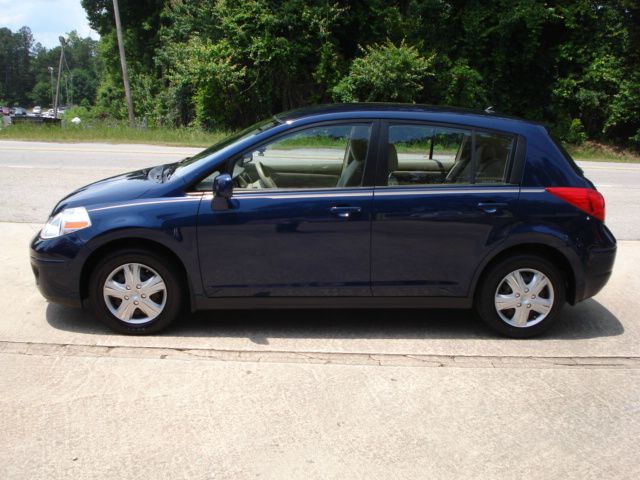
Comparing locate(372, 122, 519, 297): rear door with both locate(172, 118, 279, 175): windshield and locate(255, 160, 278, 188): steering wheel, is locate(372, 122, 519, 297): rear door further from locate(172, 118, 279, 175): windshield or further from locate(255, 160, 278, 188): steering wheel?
locate(172, 118, 279, 175): windshield

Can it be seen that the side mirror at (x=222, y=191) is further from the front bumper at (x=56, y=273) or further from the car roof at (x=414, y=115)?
the front bumper at (x=56, y=273)

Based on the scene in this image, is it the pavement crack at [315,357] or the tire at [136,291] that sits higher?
the tire at [136,291]

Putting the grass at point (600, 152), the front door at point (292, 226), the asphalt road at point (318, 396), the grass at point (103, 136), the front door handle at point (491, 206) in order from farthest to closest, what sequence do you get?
the grass at point (600, 152)
the grass at point (103, 136)
the front door handle at point (491, 206)
the front door at point (292, 226)
the asphalt road at point (318, 396)

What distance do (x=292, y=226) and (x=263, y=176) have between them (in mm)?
457

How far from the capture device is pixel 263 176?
471cm

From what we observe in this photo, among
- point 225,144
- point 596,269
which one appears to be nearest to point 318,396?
point 225,144

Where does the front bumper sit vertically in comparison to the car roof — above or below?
below

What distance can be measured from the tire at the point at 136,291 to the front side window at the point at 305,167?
2.65 ft

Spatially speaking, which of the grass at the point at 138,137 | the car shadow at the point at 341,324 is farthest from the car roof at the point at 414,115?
the grass at the point at 138,137

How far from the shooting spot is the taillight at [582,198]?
4695 millimetres

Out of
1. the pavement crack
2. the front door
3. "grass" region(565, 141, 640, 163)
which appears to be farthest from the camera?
"grass" region(565, 141, 640, 163)

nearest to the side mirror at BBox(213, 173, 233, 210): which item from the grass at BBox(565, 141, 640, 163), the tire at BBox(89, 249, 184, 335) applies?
the tire at BBox(89, 249, 184, 335)

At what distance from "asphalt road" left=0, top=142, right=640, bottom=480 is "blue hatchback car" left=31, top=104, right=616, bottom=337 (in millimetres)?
309

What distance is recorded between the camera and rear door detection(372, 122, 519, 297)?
4602 millimetres
